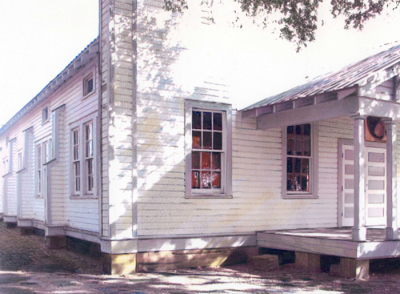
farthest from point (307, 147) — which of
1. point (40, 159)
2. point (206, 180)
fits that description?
point (40, 159)

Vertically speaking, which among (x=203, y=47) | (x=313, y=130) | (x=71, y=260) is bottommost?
(x=71, y=260)

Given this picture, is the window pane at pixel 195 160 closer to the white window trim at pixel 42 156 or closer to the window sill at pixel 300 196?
the window sill at pixel 300 196

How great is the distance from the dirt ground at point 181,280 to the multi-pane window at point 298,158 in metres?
2.29

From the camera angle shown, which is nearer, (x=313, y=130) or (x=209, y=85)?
(x=209, y=85)

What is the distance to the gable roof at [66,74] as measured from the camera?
1076 cm

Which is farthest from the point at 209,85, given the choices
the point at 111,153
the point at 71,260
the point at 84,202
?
the point at 71,260

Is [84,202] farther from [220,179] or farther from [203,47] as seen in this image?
[203,47]

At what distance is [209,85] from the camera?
11.0 meters

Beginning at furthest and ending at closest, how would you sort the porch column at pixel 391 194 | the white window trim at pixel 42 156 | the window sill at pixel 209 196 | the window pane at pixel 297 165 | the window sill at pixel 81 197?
the white window trim at pixel 42 156, the window pane at pixel 297 165, the window sill at pixel 81 197, the window sill at pixel 209 196, the porch column at pixel 391 194

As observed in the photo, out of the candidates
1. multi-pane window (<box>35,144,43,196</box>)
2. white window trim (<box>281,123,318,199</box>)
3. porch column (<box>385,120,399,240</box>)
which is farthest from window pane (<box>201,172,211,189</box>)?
multi-pane window (<box>35,144,43,196</box>)

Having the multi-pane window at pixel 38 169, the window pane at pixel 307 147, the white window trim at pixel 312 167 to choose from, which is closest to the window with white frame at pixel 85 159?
the multi-pane window at pixel 38 169

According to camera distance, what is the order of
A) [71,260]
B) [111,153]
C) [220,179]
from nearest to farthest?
[111,153], [220,179], [71,260]

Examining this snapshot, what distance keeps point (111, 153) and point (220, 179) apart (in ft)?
8.94

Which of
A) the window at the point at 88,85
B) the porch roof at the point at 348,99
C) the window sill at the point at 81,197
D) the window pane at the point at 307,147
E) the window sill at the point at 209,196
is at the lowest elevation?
the window sill at the point at 81,197
